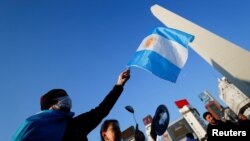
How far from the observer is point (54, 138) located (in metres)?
1.87

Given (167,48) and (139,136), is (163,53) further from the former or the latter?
(139,136)

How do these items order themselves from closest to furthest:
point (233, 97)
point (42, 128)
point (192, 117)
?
point (42, 128), point (233, 97), point (192, 117)

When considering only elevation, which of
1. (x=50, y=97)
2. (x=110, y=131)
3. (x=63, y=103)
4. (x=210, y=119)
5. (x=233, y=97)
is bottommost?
(x=233, y=97)

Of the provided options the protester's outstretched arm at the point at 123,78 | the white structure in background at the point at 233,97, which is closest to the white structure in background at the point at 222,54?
the protester's outstretched arm at the point at 123,78

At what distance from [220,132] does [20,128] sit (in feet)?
13.2

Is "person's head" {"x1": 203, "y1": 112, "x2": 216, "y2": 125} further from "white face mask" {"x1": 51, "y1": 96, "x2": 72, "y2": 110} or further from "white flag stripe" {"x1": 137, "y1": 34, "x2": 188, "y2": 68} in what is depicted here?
"white face mask" {"x1": 51, "y1": 96, "x2": 72, "y2": 110}

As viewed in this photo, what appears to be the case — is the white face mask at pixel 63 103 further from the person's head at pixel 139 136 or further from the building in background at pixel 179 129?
the building in background at pixel 179 129

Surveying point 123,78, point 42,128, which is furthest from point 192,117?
point 42,128

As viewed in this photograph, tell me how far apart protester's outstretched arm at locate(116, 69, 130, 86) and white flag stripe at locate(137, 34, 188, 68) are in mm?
2183

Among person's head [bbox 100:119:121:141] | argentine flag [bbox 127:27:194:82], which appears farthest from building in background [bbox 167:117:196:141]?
person's head [bbox 100:119:121:141]

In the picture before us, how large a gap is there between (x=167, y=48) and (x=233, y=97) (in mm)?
57502

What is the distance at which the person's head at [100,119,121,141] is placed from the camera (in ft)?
7.70

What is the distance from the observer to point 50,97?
2.32m

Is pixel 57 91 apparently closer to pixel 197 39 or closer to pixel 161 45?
pixel 161 45
